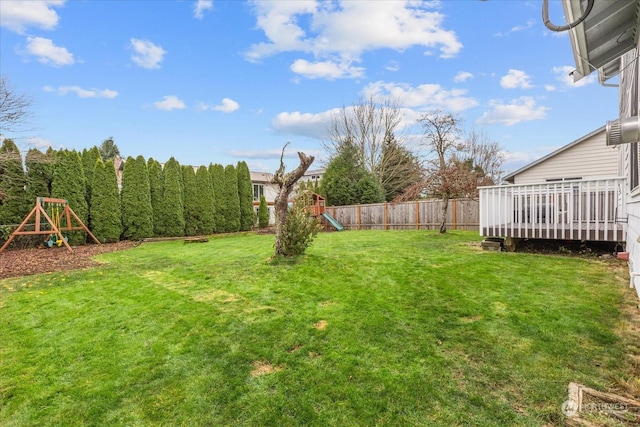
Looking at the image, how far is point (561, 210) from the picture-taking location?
683cm

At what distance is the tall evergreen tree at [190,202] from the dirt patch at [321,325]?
1276 cm

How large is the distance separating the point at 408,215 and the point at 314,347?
1337 centimetres

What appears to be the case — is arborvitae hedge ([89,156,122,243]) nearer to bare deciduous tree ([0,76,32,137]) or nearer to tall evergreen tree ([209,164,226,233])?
bare deciduous tree ([0,76,32,137])

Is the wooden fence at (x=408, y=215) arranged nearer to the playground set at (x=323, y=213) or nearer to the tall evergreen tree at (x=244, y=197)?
the playground set at (x=323, y=213)

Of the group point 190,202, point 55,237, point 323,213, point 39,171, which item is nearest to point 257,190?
point 323,213

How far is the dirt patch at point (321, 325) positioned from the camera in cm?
333

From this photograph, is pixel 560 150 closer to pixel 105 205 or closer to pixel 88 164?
pixel 105 205

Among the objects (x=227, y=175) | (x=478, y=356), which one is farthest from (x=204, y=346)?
(x=227, y=175)

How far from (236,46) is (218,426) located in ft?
40.7

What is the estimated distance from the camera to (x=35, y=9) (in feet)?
28.6

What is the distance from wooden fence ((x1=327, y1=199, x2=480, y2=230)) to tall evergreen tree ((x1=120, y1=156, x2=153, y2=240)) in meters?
9.46

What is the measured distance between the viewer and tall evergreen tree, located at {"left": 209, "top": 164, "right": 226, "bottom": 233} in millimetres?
15695

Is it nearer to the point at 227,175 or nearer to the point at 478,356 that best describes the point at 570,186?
the point at 478,356

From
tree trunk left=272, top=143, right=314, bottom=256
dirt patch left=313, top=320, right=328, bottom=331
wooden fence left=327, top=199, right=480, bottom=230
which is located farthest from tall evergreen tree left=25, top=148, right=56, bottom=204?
wooden fence left=327, top=199, right=480, bottom=230
